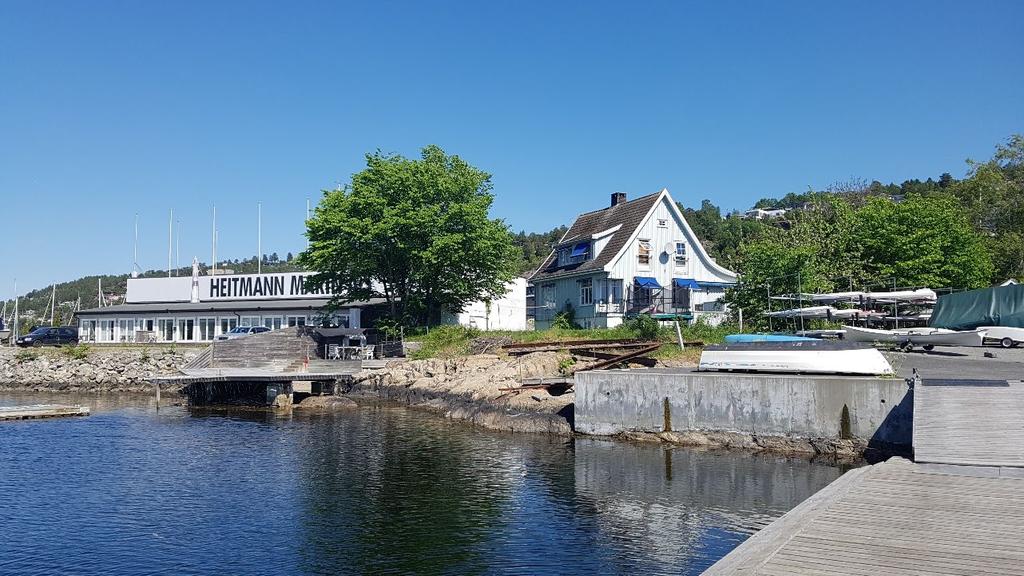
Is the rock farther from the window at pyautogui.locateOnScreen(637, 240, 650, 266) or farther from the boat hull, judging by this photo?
the boat hull

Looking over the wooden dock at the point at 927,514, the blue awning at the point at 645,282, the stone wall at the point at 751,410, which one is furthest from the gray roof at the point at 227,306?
the wooden dock at the point at 927,514

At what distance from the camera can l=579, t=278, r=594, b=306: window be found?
54.4 metres

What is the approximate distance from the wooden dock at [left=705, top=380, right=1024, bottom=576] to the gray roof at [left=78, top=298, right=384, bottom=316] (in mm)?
52988

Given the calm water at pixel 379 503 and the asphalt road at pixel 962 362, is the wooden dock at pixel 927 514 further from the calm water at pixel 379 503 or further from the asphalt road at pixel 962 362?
the asphalt road at pixel 962 362

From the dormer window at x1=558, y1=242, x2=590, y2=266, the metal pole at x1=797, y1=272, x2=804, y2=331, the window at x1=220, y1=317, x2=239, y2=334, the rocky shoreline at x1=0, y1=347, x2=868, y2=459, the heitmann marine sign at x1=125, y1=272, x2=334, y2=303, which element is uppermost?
the dormer window at x1=558, y1=242, x2=590, y2=266

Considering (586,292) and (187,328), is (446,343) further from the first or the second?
(187,328)

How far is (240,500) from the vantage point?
21.5 m

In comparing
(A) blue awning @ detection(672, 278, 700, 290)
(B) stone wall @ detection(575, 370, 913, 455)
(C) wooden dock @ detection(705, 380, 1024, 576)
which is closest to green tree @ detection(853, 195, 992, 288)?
(A) blue awning @ detection(672, 278, 700, 290)

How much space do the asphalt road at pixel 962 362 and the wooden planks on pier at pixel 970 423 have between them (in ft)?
16.6

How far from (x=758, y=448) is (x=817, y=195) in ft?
147

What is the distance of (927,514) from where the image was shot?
12.2 metres

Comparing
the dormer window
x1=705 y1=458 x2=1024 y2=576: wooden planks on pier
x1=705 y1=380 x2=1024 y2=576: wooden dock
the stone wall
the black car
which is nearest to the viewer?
x1=705 y1=458 x2=1024 y2=576: wooden planks on pier

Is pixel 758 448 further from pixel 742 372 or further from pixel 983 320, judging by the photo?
pixel 983 320

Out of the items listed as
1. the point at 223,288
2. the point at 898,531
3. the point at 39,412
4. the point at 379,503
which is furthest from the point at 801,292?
the point at 223,288
